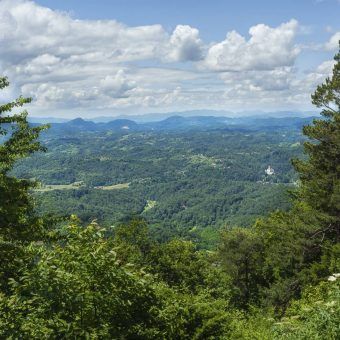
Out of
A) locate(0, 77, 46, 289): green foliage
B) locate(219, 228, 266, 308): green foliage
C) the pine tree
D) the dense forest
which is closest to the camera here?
the dense forest

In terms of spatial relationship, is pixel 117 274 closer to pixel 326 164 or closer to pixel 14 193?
pixel 14 193

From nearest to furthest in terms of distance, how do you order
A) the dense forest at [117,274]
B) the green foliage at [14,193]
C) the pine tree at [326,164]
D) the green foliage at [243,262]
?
the dense forest at [117,274]
the green foliage at [14,193]
the pine tree at [326,164]
the green foliage at [243,262]

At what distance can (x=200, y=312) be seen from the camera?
14.5 m

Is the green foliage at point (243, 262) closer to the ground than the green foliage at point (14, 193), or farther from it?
closer to the ground

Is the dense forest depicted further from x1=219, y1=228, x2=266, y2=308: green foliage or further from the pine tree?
x1=219, y1=228, x2=266, y2=308: green foliage

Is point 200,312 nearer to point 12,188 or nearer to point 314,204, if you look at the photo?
point 12,188

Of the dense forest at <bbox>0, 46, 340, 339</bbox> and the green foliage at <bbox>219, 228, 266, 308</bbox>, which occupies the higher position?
the dense forest at <bbox>0, 46, 340, 339</bbox>

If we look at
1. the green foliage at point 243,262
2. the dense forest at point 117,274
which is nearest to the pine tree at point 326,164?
the dense forest at point 117,274

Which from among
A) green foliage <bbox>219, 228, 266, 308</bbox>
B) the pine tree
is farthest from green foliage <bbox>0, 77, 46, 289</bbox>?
green foliage <bbox>219, 228, 266, 308</bbox>

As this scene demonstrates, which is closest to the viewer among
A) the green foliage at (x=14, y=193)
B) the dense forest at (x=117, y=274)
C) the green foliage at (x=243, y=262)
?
the dense forest at (x=117, y=274)

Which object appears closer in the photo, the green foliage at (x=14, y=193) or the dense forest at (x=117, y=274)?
the dense forest at (x=117, y=274)

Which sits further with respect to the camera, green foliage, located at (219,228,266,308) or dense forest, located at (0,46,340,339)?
green foliage, located at (219,228,266,308)

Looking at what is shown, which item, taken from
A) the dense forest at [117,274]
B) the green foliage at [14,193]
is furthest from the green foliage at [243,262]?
the green foliage at [14,193]

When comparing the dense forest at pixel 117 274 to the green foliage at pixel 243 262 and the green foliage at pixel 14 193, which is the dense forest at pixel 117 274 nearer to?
the green foliage at pixel 14 193
